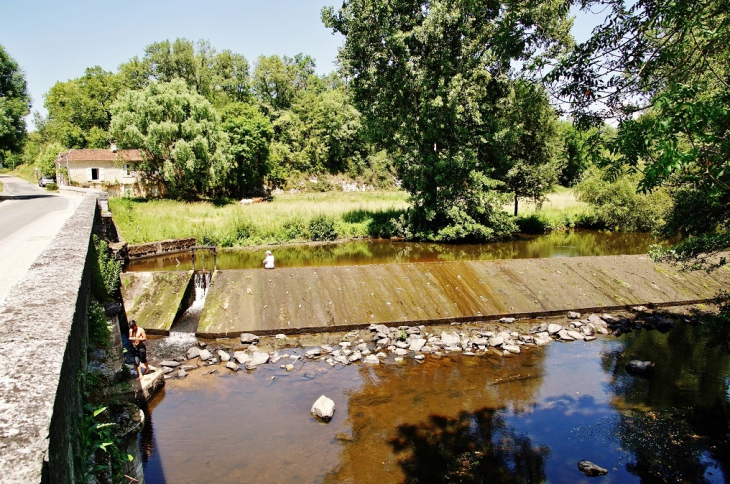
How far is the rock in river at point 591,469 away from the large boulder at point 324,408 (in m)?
5.50

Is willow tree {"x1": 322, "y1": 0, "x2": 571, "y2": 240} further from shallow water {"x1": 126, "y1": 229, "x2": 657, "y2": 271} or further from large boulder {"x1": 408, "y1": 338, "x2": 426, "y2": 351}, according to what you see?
large boulder {"x1": 408, "y1": 338, "x2": 426, "y2": 351}

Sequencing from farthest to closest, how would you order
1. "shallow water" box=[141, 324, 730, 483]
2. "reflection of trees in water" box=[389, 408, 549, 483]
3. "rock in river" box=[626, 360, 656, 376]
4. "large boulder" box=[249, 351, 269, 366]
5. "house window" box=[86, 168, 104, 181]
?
"house window" box=[86, 168, 104, 181] → "large boulder" box=[249, 351, 269, 366] → "rock in river" box=[626, 360, 656, 376] → "shallow water" box=[141, 324, 730, 483] → "reflection of trees in water" box=[389, 408, 549, 483]

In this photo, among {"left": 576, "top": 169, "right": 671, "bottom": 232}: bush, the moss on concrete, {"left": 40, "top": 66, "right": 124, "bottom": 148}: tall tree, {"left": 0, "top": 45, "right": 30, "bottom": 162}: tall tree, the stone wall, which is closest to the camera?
the stone wall

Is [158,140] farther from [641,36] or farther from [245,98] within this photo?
[641,36]

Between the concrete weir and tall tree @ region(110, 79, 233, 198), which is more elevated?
tall tree @ region(110, 79, 233, 198)

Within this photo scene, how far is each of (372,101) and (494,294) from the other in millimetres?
17824

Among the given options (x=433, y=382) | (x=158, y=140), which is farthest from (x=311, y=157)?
(x=433, y=382)

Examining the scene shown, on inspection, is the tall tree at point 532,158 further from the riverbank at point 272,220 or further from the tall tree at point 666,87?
the tall tree at point 666,87

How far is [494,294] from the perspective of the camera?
18.7 metres

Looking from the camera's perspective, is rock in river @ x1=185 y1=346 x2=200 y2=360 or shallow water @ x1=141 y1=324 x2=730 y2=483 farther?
rock in river @ x1=185 y1=346 x2=200 y2=360

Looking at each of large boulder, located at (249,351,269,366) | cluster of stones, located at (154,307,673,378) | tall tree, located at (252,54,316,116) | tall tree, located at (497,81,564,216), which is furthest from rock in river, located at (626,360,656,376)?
tall tree, located at (252,54,316,116)

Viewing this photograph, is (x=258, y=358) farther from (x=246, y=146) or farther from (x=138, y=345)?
(x=246, y=146)

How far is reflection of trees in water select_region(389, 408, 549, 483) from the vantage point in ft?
29.6

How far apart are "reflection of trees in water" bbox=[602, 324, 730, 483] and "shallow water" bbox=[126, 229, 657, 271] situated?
554 inches
